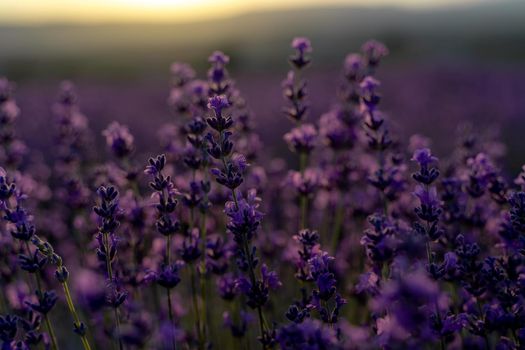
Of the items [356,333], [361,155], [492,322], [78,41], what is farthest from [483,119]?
[78,41]

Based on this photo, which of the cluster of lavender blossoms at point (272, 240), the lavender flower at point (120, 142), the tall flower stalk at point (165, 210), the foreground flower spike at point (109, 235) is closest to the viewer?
the cluster of lavender blossoms at point (272, 240)

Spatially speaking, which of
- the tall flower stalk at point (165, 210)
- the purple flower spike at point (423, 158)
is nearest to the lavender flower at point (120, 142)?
the tall flower stalk at point (165, 210)

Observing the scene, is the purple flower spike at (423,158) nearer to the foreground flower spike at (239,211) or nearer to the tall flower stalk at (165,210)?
the foreground flower spike at (239,211)

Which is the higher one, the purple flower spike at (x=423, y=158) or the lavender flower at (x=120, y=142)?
the purple flower spike at (x=423, y=158)

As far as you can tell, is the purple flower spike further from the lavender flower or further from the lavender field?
the lavender flower

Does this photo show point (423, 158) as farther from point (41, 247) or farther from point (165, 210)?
point (41, 247)

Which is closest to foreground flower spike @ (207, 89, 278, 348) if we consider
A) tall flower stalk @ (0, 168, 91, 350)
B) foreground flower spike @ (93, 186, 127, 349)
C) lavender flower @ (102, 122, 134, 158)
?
foreground flower spike @ (93, 186, 127, 349)

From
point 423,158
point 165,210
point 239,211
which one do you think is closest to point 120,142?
point 165,210
